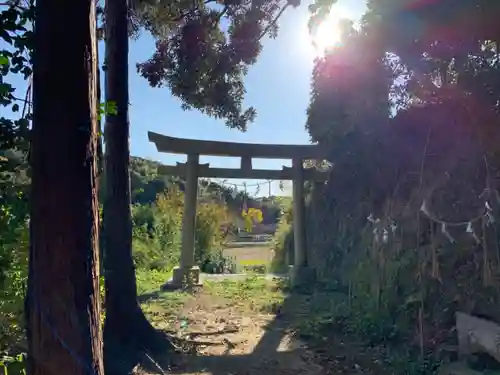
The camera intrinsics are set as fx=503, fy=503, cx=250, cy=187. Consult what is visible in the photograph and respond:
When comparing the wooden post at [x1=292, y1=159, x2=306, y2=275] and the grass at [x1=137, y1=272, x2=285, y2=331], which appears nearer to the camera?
the grass at [x1=137, y1=272, x2=285, y2=331]

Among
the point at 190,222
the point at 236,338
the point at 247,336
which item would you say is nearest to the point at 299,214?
the point at 190,222

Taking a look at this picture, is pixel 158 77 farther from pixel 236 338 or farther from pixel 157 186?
pixel 157 186

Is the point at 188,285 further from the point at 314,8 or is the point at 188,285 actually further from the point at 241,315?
the point at 314,8

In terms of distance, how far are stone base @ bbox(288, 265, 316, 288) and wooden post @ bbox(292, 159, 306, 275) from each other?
86 mm

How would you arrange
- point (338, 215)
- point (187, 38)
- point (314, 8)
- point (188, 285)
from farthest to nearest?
→ point (338, 215)
point (188, 285)
point (187, 38)
point (314, 8)

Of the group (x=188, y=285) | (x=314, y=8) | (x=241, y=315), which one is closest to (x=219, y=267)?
(x=188, y=285)

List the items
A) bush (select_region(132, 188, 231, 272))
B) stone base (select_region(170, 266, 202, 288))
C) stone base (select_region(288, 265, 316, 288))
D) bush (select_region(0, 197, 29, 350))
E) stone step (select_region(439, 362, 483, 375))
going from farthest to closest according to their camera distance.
→ 1. bush (select_region(132, 188, 231, 272))
2. stone base (select_region(288, 265, 316, 288))
3. stone base (select_region(170, 266, 202, 288))
4. stone step (select_region(439, 362, 483, 375))
5. bush (select_region(0, 197, 29, 350))

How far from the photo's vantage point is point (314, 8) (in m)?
2.46

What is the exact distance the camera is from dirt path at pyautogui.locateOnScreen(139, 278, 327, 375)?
4562 mm

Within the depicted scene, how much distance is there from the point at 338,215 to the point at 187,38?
5252 millimetres

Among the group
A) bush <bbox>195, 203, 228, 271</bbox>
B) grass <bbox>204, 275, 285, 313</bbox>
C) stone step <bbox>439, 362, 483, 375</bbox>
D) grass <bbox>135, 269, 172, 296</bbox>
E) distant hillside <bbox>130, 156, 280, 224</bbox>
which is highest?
distant hillside <bbox>130, 156, 280, 224</bbox>

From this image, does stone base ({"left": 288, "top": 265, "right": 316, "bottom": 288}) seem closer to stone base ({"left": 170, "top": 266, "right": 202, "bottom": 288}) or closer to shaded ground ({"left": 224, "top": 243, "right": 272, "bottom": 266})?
stone base ({"left": 170, "top": 266, "right": 202, "bottom": 288})

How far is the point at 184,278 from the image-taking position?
360 inches

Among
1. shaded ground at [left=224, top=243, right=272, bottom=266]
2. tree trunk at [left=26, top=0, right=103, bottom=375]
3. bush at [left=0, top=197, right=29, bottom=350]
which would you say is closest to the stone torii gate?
bush at [left=0, top=197, right=29, bottom=350]
